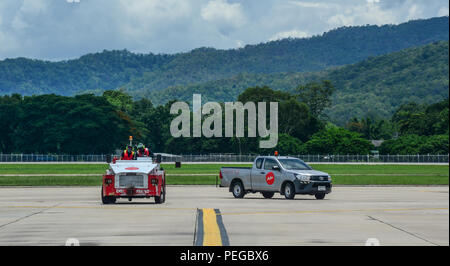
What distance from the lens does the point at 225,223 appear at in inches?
819

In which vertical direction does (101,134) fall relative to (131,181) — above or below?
above

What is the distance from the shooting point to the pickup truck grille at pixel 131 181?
1151 inches

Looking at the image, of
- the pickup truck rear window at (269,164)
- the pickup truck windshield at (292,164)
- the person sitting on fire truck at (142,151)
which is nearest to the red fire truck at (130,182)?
the person sitting on fire truck at (142,151)

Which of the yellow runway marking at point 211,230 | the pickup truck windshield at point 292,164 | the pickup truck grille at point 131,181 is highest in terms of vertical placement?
the pickup truck windshield at point 292,164

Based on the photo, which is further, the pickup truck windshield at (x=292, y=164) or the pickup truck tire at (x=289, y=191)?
the pickup truck windshield at (x=292, y=164)

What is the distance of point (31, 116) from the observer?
526 feet

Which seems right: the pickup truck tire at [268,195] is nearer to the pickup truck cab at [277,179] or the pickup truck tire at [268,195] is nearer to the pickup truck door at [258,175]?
the pickup truck cab at [277,179]

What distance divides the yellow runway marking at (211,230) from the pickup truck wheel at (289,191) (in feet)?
28.6

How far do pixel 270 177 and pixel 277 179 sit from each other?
0.42 meters

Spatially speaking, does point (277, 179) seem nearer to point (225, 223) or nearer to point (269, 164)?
point (269, 164)

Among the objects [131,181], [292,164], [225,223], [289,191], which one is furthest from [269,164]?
[225,223]

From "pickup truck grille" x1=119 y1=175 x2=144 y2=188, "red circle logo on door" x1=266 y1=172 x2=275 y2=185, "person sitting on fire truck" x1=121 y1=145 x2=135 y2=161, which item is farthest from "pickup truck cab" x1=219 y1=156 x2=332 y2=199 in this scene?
"pickup truck grille" x1=119 y1=175 x2=144 y2=188

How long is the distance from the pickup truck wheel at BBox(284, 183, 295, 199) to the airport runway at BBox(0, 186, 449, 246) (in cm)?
196
